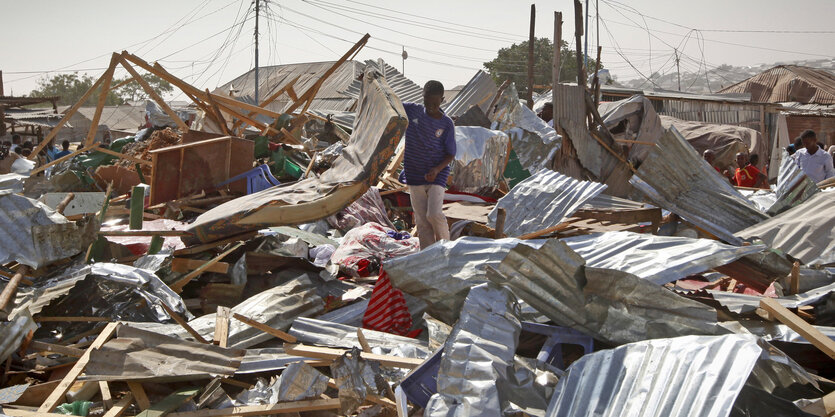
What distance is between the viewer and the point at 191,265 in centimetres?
478

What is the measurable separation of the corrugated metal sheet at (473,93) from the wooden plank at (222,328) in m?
9.17

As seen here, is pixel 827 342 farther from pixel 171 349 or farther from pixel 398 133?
pixel 171 349

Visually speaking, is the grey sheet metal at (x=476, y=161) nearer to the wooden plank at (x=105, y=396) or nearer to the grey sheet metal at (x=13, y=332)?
the grey sheet metal at (x=13, y=332)

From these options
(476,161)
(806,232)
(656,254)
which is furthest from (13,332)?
(476,161)

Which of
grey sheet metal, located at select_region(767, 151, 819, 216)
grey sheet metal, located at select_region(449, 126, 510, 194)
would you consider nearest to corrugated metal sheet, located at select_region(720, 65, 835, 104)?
grey sheet metal, located at select_region(449, 126, 510, 194)

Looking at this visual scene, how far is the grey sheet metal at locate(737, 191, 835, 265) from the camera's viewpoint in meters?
4.44

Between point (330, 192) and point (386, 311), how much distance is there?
3.11 feet

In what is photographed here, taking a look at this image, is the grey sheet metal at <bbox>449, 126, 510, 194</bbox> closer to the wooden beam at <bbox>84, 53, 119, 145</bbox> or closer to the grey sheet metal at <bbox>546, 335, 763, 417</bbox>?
the wooden beam at <bbox>84, 53, 119, 145</bbox>

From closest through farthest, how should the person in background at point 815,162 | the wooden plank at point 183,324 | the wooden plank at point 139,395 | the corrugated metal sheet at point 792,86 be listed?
the wooden plank at point 139,395 < the wooden plank at point 183,324 < the person in background at point 815,162 < the corrugated metal sheet at point 792,86

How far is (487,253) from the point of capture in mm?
3682

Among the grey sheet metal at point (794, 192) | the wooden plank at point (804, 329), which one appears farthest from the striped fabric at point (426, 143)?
the grey sheet metal at point (794, 192)

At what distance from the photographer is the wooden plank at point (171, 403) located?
9.53 ft

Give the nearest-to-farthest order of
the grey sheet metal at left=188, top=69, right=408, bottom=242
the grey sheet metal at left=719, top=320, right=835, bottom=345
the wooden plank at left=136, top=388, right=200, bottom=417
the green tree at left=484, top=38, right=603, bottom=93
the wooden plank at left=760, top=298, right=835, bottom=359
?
the wooden plank at left=760, top=298, right=835, bottom=359 < the wooden plank at left=136, top=388, right=200, bottom=417 < the grey sheet metal at left=719, top=320, right=835, bottom=345 < the grey sheet metal at left=188, top=69, right=408, bottom=242 < the green tree at left=484, top=38, right=603, bottom=93

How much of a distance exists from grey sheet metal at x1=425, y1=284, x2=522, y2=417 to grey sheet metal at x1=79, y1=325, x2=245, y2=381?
122 cm
